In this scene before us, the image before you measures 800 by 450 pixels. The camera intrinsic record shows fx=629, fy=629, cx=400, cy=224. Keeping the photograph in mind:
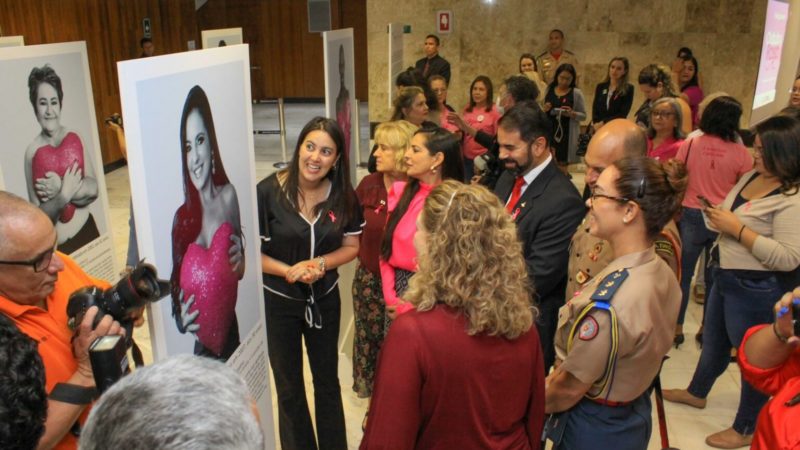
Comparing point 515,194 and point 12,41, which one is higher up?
point 12,41

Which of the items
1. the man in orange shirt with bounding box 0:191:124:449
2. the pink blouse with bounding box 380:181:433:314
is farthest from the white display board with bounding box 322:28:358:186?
the man in orange shirt with bounding box 0:191:124:449

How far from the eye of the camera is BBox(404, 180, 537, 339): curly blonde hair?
5.23 feet

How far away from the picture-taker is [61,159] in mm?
3053

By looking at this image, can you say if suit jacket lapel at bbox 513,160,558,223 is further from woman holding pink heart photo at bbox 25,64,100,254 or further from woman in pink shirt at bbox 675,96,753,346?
woman holding pink heart photo at bbox 25,64,100,254

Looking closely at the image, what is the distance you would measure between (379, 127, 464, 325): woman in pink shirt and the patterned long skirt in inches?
7.5

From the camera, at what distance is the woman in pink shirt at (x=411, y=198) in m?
2.92

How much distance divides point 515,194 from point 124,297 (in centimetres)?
187

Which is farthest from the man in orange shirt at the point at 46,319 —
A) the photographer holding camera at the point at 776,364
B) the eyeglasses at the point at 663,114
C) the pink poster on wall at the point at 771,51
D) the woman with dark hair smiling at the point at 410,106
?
the pink poster on wall at the point at 771,51

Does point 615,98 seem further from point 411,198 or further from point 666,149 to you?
point 411,198

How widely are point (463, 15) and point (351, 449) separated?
8260 mm

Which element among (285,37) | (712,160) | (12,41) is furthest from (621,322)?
(285,37)

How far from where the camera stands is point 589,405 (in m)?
1.99

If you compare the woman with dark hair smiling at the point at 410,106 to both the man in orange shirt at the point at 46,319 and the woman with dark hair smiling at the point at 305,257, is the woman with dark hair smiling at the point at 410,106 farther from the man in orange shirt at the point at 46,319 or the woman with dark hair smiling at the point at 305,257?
the man in orange shirt at the point at 46,319

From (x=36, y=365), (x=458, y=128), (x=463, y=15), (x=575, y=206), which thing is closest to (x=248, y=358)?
(x=36, y=365)
